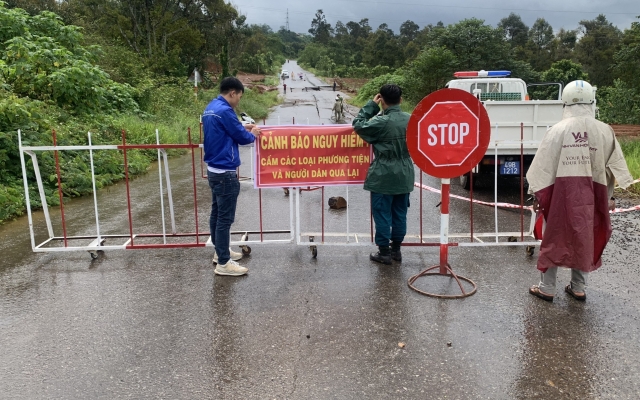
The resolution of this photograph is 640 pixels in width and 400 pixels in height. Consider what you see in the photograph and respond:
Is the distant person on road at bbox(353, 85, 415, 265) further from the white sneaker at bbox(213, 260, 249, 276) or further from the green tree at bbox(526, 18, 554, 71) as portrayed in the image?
the green tree at bbox(526, 18, 554, 71)

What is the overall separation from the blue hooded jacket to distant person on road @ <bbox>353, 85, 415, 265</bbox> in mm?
1158

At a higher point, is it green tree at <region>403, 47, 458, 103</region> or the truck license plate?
green tree at <region>403, 47, 458, 103</region>

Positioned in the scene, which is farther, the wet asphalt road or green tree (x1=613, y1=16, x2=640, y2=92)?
green tree (x1=613, y1=16, x2=640, y2=92)

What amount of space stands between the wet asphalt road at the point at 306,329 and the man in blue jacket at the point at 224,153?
0.96 feet

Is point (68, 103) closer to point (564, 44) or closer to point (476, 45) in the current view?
point (476, 45)

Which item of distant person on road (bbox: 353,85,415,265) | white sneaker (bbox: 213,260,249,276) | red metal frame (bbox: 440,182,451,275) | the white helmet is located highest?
the white helmet

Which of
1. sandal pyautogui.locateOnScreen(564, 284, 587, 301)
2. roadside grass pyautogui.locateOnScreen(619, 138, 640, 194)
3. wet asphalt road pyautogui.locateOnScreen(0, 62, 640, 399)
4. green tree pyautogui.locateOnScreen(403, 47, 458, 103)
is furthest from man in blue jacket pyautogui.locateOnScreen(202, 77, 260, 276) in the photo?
green tree pyautogui.locateOnScreen(403, 47, 458, 103)

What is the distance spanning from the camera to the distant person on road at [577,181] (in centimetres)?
402

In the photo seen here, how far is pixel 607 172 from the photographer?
4133 millimetres

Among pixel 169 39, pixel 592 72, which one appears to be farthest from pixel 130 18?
pixel 592 72

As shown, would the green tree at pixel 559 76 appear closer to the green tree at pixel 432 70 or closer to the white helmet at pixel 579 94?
the green tree at pixel 432 70

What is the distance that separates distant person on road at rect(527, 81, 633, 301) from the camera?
13.2 ft

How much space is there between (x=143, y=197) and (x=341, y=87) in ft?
183

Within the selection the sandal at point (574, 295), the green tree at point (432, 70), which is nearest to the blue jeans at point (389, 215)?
the sandal at point (574, 295)
